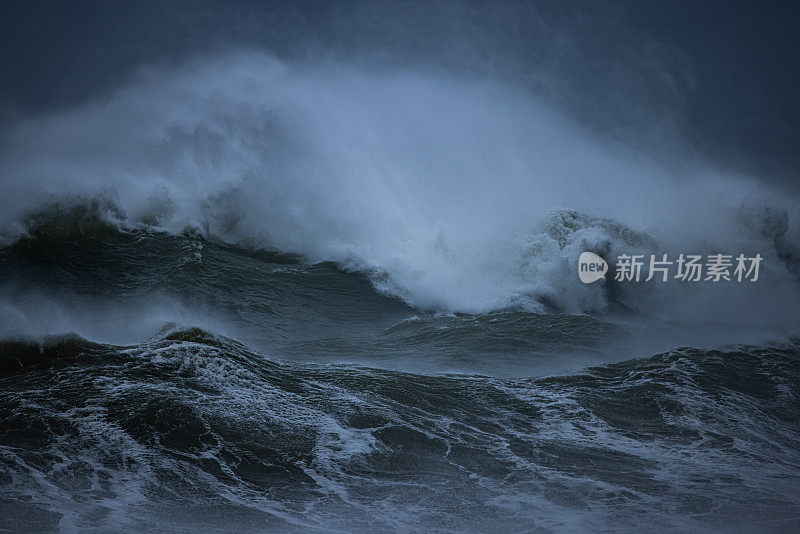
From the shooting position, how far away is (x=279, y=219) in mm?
13812

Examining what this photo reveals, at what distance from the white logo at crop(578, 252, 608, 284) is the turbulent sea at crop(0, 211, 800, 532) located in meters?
3.21

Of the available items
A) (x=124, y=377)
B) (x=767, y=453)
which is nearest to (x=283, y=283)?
(x=124, y=377)

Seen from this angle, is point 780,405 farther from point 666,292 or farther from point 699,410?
point 666,292

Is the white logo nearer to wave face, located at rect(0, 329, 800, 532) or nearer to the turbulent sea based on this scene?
the turbulent sea

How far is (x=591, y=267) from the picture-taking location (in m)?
13.2

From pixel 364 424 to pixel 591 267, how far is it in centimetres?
935

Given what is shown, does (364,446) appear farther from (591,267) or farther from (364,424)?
(591,267)

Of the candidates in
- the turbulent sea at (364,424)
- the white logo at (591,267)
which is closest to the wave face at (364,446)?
the turbulent sea at (364,424)

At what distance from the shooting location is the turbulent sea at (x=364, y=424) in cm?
379

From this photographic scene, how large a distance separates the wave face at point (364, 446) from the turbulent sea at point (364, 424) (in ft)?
0.07

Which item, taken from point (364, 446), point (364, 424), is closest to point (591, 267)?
point (364, 424)

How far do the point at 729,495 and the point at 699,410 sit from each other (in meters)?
2.07

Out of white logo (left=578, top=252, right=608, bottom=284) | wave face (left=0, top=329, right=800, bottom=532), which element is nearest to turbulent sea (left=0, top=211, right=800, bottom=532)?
wave face (left=0, top=329, right=800, bottom=532)

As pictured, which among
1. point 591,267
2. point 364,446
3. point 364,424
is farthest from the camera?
point 591,267
